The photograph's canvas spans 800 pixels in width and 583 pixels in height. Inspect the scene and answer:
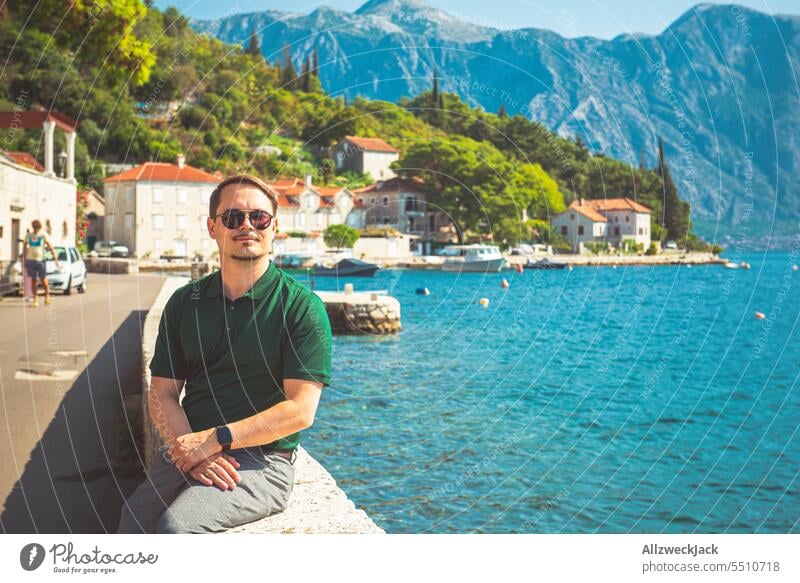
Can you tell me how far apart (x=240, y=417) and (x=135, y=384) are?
662 cm

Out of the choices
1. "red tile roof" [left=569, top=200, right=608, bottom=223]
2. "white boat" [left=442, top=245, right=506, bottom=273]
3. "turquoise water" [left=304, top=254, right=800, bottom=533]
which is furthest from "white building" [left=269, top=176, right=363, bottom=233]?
"red tile roof" [left=569, top=200, right=608, bottom=223]

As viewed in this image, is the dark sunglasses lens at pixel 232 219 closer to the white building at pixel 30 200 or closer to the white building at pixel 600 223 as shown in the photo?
the white building at pixel 30 200

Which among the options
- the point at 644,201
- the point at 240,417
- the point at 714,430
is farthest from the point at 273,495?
the point at 644,201

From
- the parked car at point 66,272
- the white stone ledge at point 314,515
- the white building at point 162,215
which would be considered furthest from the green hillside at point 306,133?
the white stone ledge at point 314,515

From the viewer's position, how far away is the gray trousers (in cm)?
347

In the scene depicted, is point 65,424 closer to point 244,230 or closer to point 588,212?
point 244,230

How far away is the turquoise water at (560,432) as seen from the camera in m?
9.18

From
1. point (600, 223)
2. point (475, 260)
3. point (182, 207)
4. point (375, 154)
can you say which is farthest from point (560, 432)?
point (600, 223)

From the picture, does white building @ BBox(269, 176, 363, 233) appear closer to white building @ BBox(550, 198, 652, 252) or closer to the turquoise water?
the turquoise water

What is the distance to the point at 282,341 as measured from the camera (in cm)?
350

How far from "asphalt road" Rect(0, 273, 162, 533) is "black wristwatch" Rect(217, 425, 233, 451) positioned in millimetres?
2204
